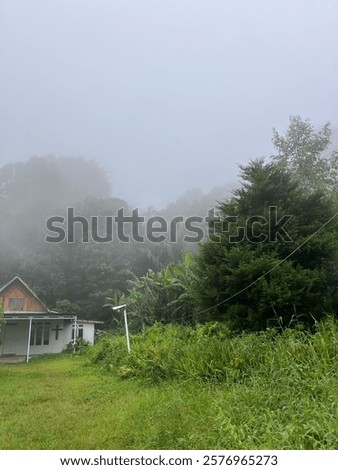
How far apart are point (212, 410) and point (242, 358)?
5.68 feet

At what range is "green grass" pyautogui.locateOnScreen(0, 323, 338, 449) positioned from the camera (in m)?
3.18

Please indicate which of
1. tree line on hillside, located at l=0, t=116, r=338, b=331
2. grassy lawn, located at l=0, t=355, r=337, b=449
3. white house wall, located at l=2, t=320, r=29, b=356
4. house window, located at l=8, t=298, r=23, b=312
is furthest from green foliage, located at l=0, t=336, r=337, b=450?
house window, located at l=8, t=298, r=23, b=312

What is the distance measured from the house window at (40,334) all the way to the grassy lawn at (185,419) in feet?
45.6

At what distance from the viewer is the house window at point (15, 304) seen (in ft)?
68.3

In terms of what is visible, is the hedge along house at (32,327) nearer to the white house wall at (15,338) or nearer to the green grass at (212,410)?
the white house wall at (15,338)

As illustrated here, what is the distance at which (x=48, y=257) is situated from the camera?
3472 cm

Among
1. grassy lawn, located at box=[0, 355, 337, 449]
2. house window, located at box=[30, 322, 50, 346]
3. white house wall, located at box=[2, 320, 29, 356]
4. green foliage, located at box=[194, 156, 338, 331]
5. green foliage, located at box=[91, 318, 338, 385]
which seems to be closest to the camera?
grassy lawn, located at box=[0, 355, 337, 449]

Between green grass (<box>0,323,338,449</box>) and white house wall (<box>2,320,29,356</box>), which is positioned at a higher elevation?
white house wall (<box>2,320,29,356</box>)

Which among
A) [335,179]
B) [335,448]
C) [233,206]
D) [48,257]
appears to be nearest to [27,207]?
[48,257]

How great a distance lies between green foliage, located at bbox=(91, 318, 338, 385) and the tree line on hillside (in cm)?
93

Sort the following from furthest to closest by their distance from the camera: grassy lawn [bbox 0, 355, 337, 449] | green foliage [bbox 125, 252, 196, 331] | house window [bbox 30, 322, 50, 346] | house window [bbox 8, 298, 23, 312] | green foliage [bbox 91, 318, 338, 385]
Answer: house window [bbox 8, 298, 23, 312] → house window [bbox 30, 322, 50, 346] → green foliage [bbox 125, 252, 196, 331] → green foliage [bbox 91, 318, 338, 385] → grassy lawn [bbox 0, 355, 337, 449]

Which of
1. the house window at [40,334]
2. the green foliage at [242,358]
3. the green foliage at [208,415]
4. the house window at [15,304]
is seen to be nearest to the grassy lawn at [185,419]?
the green foliage at [208,415]

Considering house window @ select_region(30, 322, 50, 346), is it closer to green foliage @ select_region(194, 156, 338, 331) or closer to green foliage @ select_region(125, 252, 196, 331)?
green foliage @ select_region(125, 252, 196, 331)

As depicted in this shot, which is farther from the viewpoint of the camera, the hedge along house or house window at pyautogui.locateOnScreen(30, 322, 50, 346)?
house window at pyautogui.locateOnScreen(30, 322, 50, 346)
